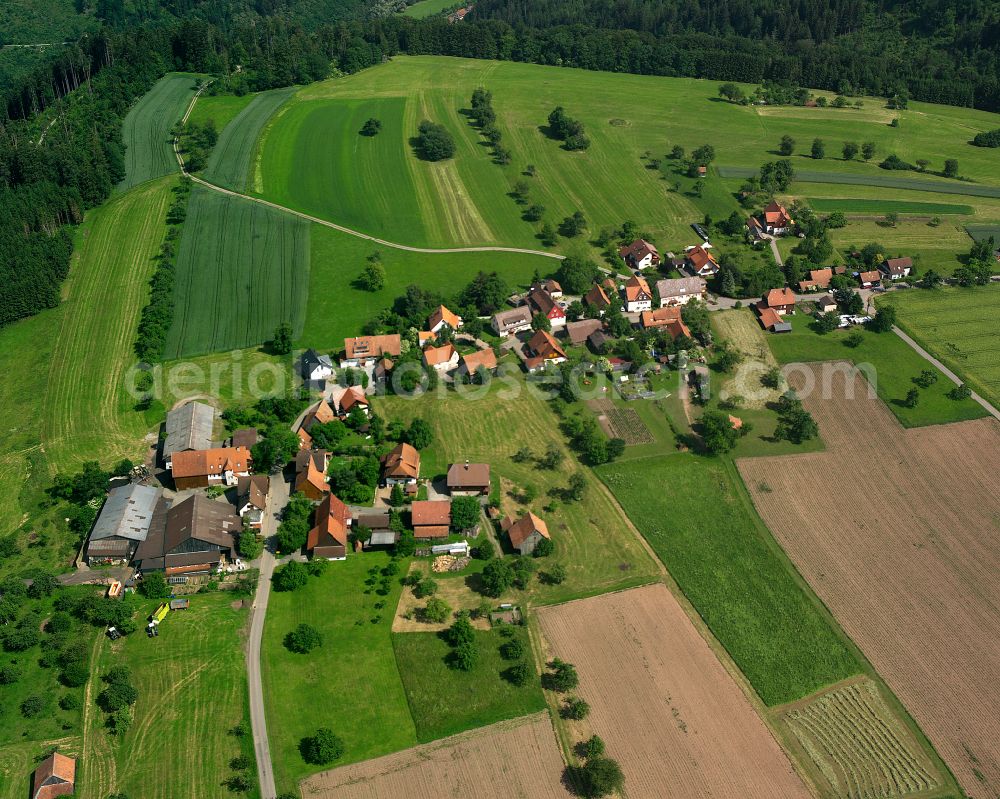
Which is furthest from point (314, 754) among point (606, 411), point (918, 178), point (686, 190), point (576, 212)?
point (918, 178)

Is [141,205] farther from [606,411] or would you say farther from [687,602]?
[687,602]

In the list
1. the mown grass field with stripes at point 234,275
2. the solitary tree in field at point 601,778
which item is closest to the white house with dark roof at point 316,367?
the mown grass field with stripes at point 234,275

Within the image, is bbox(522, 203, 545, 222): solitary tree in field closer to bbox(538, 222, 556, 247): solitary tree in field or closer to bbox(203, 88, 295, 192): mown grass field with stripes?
bbox(538, 222, 556, 247): solitary tree in field

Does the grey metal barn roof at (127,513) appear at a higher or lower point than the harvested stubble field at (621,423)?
higher

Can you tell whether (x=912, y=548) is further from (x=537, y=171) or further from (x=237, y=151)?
(x=237, y=151)

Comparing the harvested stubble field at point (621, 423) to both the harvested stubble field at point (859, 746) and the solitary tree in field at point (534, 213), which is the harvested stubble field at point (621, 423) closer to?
the harvested stubble field at point (859, 746)

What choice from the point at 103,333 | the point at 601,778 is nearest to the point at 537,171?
the point at 103,333

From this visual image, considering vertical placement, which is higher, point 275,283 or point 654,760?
point 275,283
